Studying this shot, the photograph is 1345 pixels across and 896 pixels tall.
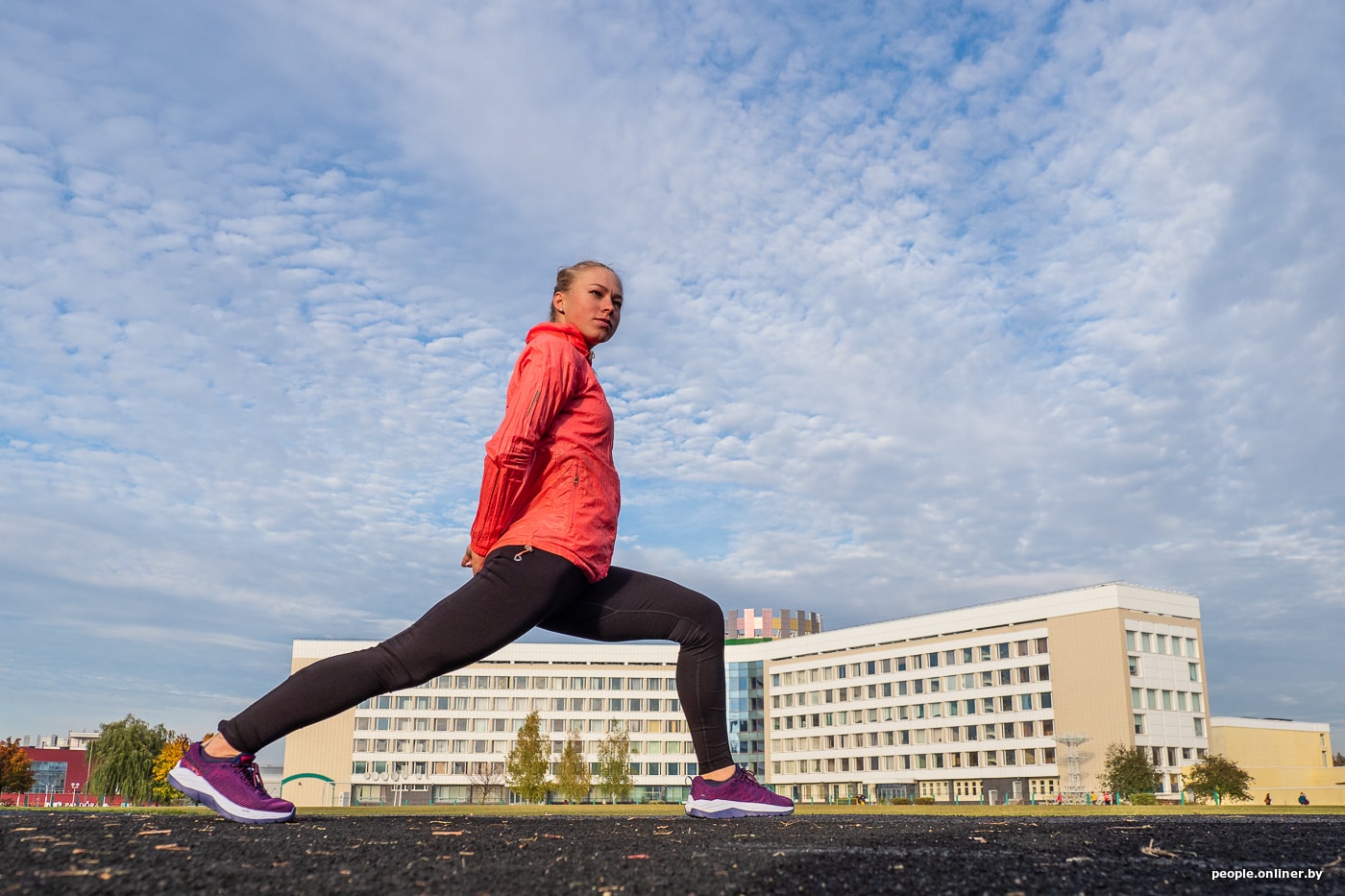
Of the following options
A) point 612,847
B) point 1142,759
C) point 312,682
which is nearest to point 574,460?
point 312,682

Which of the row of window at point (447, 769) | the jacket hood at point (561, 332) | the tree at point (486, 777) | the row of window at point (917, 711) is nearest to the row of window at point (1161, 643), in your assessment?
the row of window at point (917, 711)

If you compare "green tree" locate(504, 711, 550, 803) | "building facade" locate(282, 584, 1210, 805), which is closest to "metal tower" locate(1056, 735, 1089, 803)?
"building facade" locate(282, 584, 1210, 805)

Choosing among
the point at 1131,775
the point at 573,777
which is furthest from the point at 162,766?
the point at 1131,775

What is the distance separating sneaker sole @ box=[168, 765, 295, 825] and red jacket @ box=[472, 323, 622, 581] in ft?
3.98

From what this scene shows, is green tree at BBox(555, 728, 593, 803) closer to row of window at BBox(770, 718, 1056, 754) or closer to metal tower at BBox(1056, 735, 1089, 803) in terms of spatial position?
row of window at BBox(770, 718, 1056, 754)

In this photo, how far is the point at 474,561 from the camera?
406 centimetres

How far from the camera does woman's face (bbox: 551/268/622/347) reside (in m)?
4.45

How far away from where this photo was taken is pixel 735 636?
367 ft

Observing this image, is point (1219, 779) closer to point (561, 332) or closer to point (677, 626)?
point (677, 626)

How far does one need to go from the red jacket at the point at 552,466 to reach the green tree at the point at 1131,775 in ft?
214

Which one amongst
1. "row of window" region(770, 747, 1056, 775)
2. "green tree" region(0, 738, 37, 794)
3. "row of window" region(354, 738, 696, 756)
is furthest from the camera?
"row of window" region(354, 738, 696, 756)

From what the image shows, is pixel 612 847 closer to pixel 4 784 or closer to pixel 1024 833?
pixel 1024 833

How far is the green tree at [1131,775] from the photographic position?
60.6 metres

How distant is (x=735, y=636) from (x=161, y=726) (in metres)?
67.4
